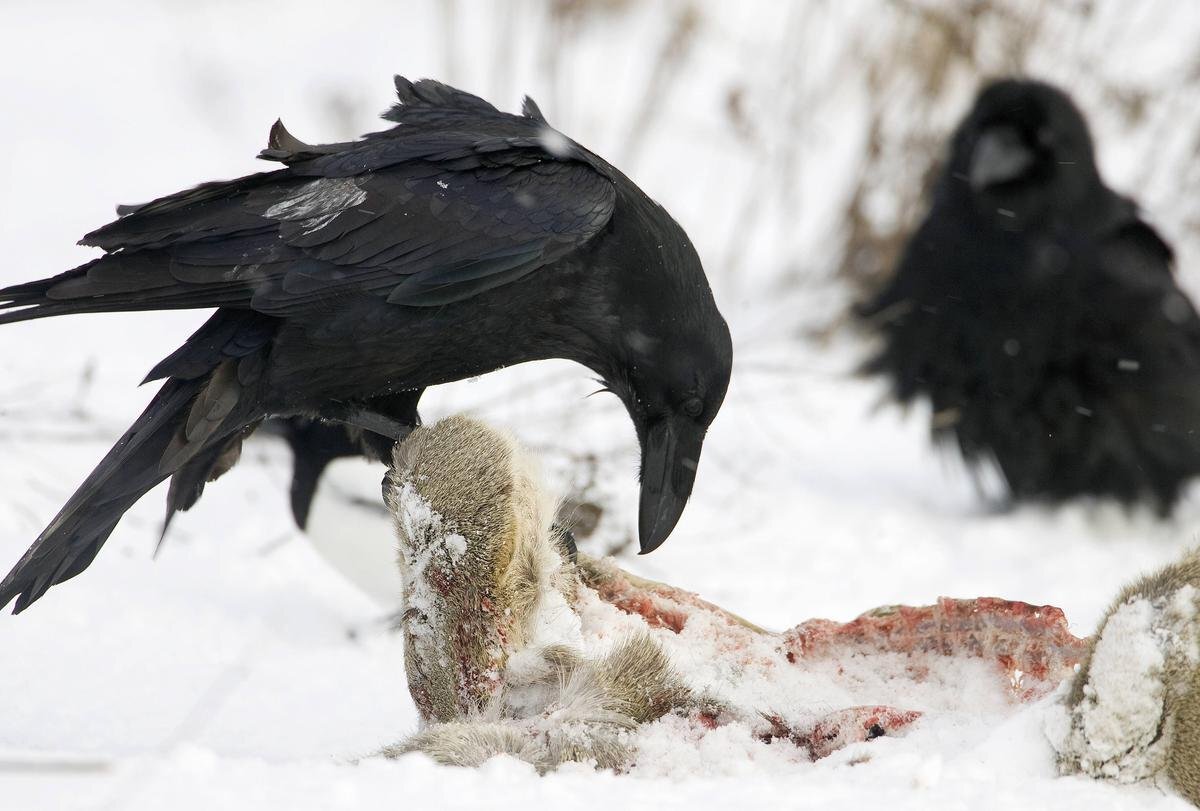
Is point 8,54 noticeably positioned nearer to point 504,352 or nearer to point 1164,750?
point 504,352

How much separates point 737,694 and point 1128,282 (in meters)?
3.37

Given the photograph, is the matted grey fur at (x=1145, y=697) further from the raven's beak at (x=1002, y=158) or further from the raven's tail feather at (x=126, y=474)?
the raven's beak at (x=1002, y=158)

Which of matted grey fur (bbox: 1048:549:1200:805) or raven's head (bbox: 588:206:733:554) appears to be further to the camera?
raven's head (bbox: 588:206:733:554)

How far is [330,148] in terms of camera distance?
8.71 feet

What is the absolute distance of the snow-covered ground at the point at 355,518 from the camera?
140 centimetres

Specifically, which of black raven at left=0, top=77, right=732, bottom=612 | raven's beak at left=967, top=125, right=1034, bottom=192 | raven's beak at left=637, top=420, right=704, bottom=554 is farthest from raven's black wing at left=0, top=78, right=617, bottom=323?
raven's beak at left=967, top=125, right=1034, bottom=192

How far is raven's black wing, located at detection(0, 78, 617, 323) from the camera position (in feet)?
7.86

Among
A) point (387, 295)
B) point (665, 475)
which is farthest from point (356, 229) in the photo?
point (665, 475)

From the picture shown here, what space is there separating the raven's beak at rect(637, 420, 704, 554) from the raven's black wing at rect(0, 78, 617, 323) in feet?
1.31

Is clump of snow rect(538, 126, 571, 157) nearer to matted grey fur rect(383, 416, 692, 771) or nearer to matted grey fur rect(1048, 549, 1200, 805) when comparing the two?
matted grey fur rect(383, 416, 692, 771)

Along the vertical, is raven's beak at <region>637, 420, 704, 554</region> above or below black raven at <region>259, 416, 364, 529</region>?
below

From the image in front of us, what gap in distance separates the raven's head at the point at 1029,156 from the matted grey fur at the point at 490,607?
11.0 ft

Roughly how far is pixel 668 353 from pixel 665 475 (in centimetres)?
23

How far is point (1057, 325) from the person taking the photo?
4.67m
